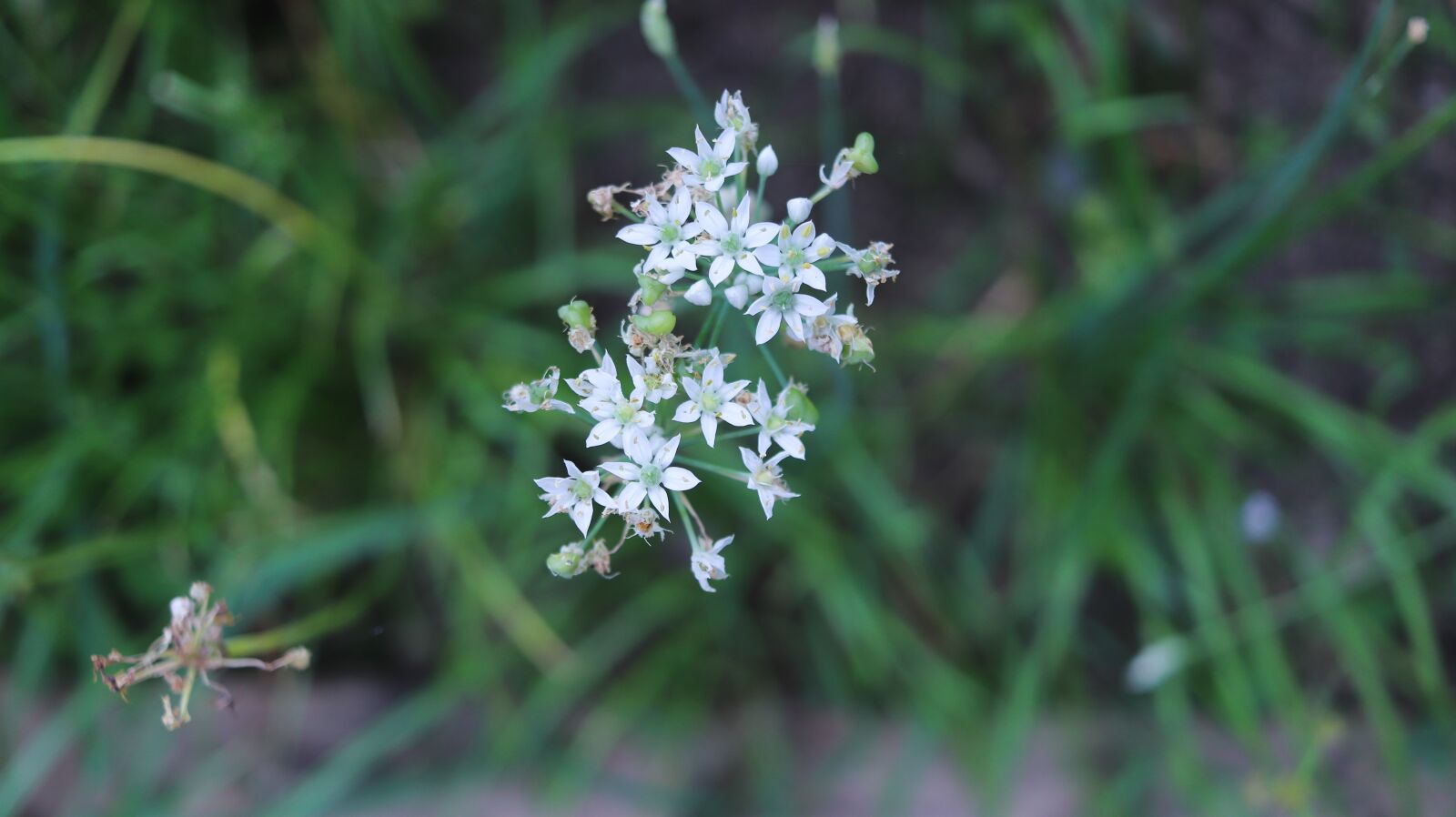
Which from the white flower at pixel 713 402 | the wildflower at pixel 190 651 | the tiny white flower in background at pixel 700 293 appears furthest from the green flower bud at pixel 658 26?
the wildflower at pixel 190 651

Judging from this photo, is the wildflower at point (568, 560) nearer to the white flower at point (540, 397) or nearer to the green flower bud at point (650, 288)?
the white flower at point (540, 397)

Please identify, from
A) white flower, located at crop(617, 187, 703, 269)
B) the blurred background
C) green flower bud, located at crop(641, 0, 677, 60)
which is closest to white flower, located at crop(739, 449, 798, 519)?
white flower, located at crop(617, 187, 703, 269)

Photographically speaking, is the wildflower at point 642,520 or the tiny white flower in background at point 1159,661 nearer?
the wildflower at point 642,520

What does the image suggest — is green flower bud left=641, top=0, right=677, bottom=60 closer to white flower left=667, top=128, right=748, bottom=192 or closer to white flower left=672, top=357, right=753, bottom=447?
white flower left=667, top=128, right=748, bottom=192

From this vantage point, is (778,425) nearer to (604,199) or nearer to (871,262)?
(871,262)

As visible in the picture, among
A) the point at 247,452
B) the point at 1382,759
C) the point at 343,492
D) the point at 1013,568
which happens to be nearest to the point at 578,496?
the point at 247,452

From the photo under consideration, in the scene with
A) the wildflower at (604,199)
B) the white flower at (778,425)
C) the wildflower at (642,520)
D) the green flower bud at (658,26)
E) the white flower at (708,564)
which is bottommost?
the white flower at (708,564)
